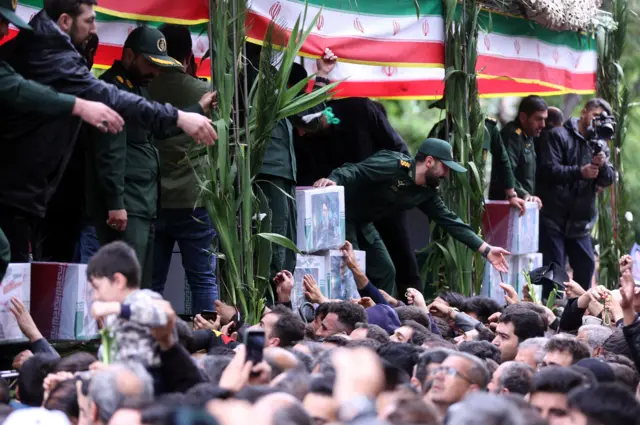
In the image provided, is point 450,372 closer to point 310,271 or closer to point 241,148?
point 241,148

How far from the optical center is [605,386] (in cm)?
443

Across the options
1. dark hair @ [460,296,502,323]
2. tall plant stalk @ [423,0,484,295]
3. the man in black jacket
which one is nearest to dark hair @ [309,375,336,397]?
the man in black jacket

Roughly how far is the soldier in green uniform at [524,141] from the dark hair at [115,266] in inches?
279

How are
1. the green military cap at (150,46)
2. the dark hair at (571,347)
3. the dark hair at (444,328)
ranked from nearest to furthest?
the dark hair at (571,347)
the green military cap at (150,46)
the dark hair at (444,328)

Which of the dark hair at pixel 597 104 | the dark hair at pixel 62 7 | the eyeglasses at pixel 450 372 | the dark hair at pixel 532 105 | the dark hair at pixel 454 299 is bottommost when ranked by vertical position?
the eyeglasses at pixel 450 372

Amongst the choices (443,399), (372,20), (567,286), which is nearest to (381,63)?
(372,20)

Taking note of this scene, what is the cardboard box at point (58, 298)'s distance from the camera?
6535 millimetres

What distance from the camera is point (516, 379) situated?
5551 millimetres

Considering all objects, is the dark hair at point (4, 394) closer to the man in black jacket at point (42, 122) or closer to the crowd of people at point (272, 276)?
the crowd of people at point (272, 276)

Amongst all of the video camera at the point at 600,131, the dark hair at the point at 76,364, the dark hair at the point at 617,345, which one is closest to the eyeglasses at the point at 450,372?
the dark hair at the point at 76,364

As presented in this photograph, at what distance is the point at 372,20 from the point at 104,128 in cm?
389

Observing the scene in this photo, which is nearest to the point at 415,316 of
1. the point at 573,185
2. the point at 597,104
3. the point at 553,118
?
the point at 573,185

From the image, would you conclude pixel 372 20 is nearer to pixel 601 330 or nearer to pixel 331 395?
pixel 601 330

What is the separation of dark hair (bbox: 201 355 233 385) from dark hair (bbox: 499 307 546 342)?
2408 millimetres
